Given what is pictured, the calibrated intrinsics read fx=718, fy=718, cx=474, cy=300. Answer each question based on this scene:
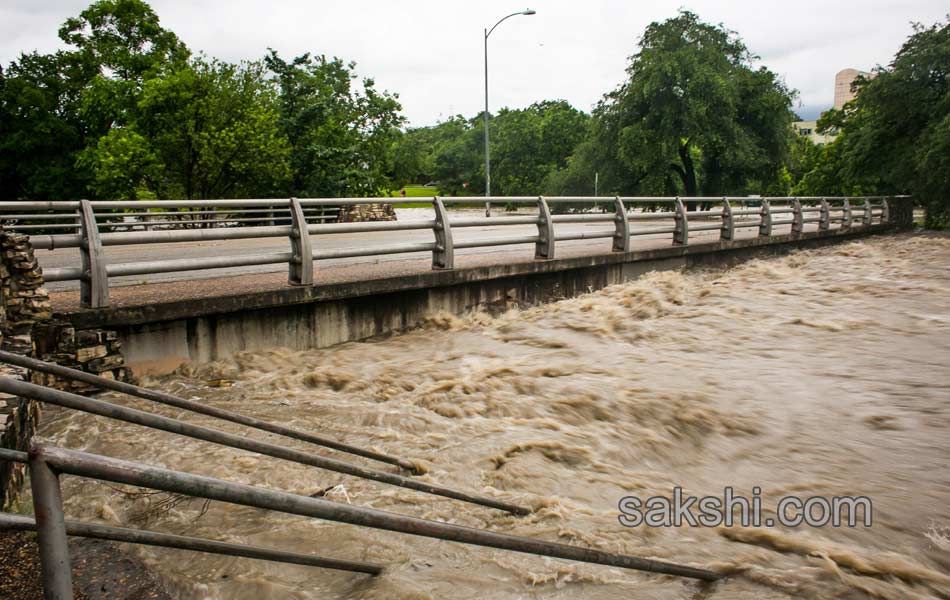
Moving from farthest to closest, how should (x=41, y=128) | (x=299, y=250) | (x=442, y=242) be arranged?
(x=41, y=128) → (x=442, y=242) → (x=299, y=250)

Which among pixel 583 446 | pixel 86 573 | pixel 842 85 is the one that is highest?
pixel 842 85

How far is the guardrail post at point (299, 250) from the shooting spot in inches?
282

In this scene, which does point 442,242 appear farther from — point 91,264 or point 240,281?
point 91,264

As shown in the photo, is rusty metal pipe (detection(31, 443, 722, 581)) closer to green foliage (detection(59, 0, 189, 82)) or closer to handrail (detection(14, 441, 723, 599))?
handrail (detection(14, 441, 723, 599))

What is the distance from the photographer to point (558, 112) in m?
84.4

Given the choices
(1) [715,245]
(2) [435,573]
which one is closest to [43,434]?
(2) [435,573]

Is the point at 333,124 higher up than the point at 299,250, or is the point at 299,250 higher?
the point at 333,124

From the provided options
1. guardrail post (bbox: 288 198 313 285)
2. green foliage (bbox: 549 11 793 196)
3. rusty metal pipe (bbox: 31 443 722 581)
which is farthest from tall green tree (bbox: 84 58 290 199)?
rusty metal pipe (bbox: 31 443 722 581)

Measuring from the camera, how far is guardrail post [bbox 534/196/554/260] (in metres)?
10.5

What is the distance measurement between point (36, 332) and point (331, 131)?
96.8 feet

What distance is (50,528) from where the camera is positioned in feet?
4.91

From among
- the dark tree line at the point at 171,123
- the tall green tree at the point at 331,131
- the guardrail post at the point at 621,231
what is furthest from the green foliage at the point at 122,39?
the guardrail post at the point at 621,231

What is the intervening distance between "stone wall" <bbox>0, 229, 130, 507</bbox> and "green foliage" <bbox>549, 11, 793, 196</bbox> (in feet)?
100

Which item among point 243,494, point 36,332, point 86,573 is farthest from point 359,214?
point 243,494
